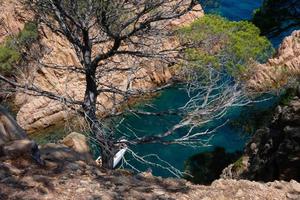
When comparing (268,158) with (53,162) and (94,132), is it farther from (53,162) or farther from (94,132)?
(53,162)

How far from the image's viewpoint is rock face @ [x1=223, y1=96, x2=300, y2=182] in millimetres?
8641

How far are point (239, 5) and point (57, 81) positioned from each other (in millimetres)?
17157

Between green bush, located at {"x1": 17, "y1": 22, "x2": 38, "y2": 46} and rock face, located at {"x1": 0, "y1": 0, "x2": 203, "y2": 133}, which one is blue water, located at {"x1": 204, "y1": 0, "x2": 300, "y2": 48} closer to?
rock face, located at {"x1": 0, "y1": 0, "x2": 203, "y2": 133}

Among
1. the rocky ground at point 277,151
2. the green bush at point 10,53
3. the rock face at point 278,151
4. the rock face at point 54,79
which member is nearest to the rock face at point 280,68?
the rock face at point 54,79

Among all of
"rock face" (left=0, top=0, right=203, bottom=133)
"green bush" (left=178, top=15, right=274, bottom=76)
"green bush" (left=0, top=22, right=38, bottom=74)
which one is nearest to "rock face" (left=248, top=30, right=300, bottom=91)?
"green bush" (left=178, top=15, right=274, bottom=76)

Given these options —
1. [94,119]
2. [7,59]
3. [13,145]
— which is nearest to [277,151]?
[94,119]

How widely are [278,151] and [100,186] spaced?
427cm

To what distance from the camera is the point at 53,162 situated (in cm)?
695

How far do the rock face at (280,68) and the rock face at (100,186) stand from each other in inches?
437

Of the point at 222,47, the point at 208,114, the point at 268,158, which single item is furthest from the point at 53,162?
the point at 222,47

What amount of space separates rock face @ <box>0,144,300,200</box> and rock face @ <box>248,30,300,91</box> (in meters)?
11.1

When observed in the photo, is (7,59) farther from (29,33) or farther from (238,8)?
(238,8)

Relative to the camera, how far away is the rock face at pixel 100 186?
5824 millimetres

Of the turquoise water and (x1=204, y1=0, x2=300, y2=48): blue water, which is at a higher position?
(x1=204, y1=0, x2=300, y2=48): blue water
